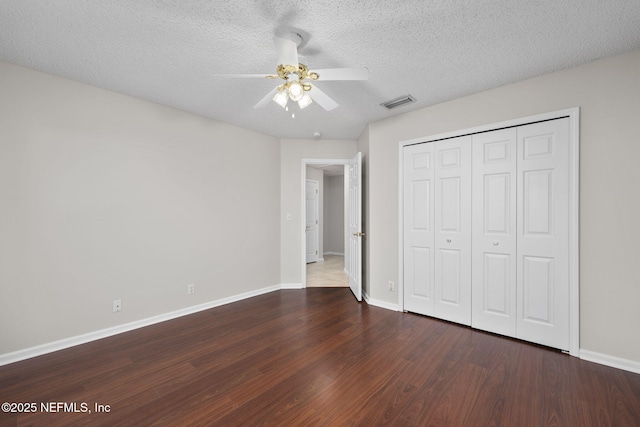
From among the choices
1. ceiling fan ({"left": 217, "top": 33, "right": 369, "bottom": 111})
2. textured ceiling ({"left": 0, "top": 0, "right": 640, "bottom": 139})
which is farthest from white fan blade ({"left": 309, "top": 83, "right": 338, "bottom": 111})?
textured ceiling ({"left": 0, "top": 0, "right": 640, "bottom": 139})

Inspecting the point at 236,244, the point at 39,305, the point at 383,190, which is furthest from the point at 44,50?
the point at 383,190

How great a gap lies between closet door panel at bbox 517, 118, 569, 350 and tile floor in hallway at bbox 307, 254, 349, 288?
2723 mm

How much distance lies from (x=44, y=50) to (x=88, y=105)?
2.02 ft

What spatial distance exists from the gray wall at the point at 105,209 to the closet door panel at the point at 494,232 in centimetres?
308

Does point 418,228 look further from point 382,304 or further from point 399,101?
point 399,101

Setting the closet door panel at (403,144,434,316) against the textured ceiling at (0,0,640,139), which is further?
the closet door panel at (403,144,434,316)

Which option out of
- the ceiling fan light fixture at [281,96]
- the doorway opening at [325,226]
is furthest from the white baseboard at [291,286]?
the ceiling fan light fixture at [281,96]

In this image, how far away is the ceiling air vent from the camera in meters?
3.00

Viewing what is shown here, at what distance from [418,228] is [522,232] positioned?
A: 3.42 feet

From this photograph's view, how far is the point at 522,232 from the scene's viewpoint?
2668 millimetres

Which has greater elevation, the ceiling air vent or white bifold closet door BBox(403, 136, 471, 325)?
the ceiling air vent

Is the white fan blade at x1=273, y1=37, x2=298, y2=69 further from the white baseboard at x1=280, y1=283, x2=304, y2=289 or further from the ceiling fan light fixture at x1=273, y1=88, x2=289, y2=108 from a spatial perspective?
the white baseboard at x1=280, y1=283, x2=304, y2=289

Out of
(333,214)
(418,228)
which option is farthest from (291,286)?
(333,214)

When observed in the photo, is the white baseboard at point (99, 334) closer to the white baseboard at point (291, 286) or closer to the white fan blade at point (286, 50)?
the white baseboard at point (291, 286)
